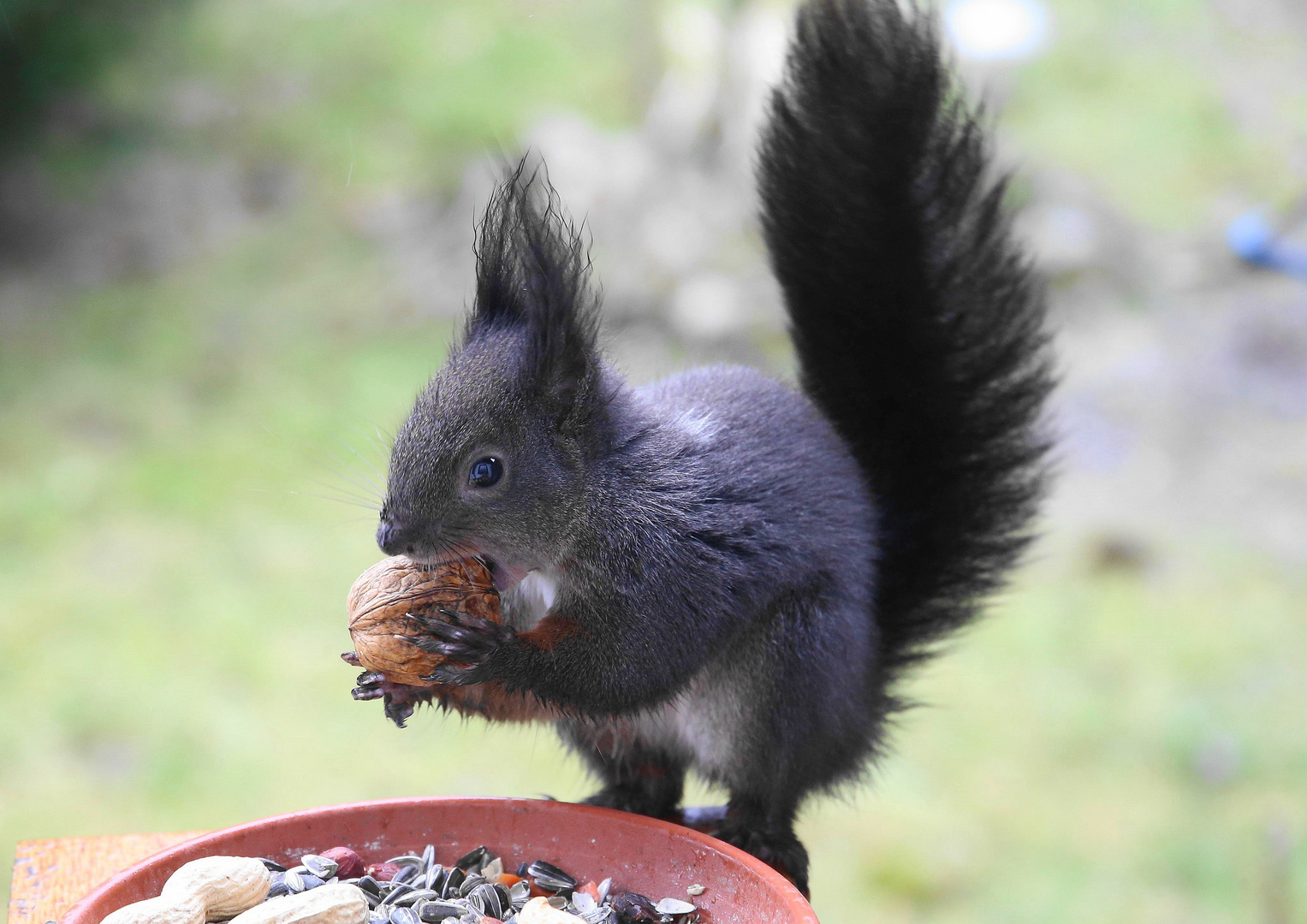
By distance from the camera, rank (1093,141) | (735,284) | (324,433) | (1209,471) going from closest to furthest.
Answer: (324,433), (1209,471), (735,284), (1093,141)

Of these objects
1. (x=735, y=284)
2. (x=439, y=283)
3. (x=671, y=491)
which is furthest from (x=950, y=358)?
(x=439, y=283)

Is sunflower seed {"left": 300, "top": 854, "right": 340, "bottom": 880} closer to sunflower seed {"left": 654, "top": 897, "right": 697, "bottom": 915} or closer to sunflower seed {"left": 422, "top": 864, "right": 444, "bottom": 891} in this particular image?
sunflower seed {"left": 422, "top": 864, "right": 444, "bottom": 891}

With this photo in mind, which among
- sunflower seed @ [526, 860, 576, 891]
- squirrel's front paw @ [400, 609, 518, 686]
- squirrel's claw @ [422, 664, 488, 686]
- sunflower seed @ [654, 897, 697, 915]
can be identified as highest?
squirrel's front paw @ [400, 609, 518, 686]

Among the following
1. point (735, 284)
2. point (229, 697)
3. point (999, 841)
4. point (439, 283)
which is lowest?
point (999, 841)

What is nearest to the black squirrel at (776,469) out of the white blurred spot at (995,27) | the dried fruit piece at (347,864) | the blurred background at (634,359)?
the dried fruit piece at (347,864)

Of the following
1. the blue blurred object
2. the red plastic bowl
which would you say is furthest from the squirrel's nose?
the blue blurred object

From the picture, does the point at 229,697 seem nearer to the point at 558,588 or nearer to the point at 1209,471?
the point at 558,588
